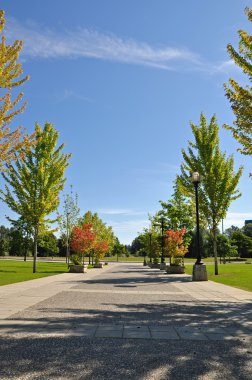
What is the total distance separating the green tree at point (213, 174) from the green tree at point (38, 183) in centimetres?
1058

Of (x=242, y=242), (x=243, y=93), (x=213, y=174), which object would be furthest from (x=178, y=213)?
(x=242, y=242)

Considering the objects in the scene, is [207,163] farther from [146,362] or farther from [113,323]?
[146,362]

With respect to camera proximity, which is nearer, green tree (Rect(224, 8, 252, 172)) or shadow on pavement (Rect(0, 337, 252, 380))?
shadow on pavement (Rect(0, 337, 252, 380))

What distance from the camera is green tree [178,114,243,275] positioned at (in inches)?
982

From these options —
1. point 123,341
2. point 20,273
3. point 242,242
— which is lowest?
point 20,273

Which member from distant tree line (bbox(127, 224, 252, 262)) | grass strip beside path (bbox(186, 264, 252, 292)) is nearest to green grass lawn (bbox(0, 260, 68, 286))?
grass strip beside path (bbox(186, 264, 252, 292))

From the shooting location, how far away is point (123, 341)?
5500 millimetres

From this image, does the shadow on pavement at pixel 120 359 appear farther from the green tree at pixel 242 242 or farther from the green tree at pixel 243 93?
the green tree at pixel 242 242

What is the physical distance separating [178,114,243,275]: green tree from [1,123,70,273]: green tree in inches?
417

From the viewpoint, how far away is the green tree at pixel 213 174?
2495 centimetres

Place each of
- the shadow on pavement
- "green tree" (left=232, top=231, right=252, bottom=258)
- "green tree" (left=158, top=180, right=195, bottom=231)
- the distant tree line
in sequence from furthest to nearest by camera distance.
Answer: "green tree" (left=232, top=231, right=252, bottom=258) → the distant tree line → "green tree" (left=158, top=180, right=195, bottom=231) → the shadow on pavement

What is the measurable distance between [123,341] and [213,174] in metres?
20.8

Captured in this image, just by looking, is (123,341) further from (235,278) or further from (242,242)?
(242,242)

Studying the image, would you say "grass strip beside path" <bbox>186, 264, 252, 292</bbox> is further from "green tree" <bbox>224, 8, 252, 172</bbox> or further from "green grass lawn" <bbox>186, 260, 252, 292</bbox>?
"green tree" <bbox>224, 8, 252, 172</bbox>
